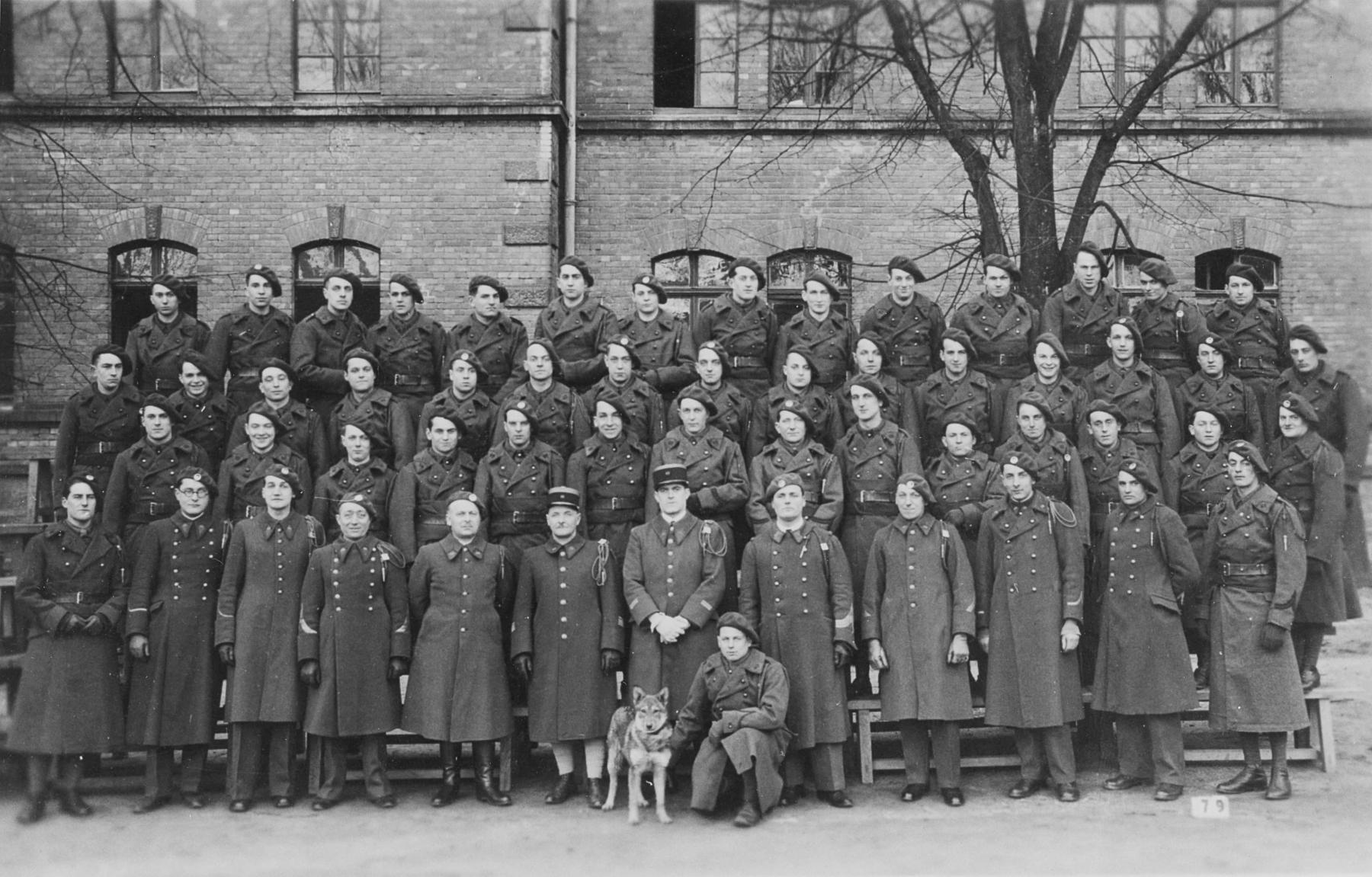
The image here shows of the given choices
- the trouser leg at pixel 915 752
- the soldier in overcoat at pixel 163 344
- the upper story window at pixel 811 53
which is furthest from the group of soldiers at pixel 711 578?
the upper story window at pixel 811 53

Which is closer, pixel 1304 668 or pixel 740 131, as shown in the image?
pixel 1304 668

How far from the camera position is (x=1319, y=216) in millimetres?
14539

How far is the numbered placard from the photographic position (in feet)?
24.3

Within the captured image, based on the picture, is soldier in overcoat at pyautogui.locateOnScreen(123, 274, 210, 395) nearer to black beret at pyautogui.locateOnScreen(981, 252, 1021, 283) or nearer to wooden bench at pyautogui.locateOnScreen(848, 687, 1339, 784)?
wooden bench at pyautogui.locateOnScreen(848, 687, 1339, 784)

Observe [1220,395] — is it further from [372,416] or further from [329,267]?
[329,267]

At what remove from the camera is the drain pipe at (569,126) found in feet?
46.9

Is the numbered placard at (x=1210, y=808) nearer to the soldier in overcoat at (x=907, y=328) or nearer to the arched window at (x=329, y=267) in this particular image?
the soldier in overcoat at (x=907, y=328)

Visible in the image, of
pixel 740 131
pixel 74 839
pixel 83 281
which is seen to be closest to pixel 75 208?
pixel 83 281

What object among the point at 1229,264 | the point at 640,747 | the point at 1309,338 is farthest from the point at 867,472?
the point at 1229,264

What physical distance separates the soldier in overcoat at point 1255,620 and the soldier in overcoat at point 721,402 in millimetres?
2905

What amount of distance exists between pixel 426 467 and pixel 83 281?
760cm

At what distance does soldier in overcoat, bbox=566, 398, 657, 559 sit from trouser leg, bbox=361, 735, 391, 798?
1.78 meters

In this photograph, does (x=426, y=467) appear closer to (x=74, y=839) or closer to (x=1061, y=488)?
(x=74, y=839)

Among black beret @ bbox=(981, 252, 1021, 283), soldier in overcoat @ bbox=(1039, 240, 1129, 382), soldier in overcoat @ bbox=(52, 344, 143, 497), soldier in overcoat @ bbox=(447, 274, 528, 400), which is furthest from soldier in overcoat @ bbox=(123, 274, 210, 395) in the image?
soldier in overcoat @ bbox=(1039, 240, 1129, 382)
